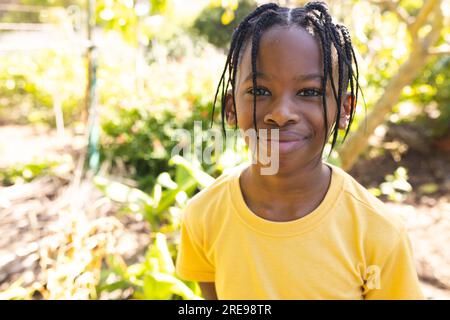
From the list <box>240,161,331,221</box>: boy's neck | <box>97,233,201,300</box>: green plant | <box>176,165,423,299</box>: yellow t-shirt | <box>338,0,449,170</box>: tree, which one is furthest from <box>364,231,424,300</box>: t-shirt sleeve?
<box>338,0,449,170</box>: tree

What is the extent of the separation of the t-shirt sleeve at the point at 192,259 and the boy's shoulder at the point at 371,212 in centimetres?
45

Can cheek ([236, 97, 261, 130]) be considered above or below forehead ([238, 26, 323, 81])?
below

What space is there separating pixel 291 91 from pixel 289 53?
9 centimetres

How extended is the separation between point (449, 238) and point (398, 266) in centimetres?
239

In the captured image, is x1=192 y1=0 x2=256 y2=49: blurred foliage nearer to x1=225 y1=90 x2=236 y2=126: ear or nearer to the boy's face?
x1=225 y1=90 x2=236 y2=126: ear

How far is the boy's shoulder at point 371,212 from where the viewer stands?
3.42ft

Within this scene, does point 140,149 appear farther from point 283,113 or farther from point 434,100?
point 434,100

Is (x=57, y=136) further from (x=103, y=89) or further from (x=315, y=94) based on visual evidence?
(x=315, y=94)


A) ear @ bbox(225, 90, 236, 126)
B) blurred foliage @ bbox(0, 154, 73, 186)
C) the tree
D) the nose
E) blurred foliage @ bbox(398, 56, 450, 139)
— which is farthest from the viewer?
blurred foliage @ bbox(398, 56, 450, 139)

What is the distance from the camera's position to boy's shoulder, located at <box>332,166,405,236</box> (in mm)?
1042

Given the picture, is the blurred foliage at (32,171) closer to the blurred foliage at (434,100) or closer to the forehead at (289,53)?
the forehead at (289,53)

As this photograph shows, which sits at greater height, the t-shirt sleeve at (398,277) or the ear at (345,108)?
the ear at (345,108)

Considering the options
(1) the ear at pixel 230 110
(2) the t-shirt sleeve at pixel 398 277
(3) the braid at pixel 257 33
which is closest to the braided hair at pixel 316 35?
(3) the braid at pixel 257 33
